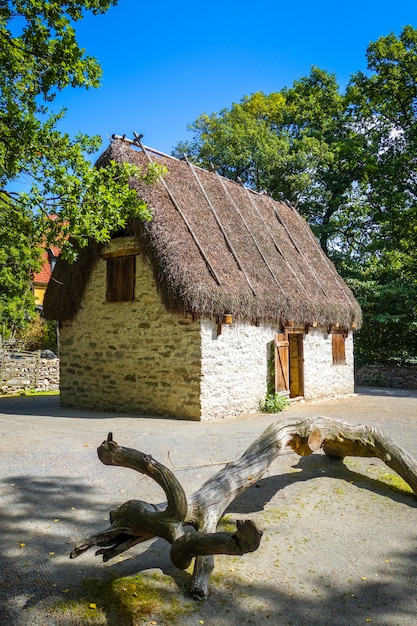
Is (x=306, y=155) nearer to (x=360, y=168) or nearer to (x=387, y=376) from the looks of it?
(x=360, y=168)

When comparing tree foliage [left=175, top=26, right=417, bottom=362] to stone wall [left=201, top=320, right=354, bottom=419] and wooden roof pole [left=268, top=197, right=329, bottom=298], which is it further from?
stone wall [left=201, top=320, right=354, bottom=419]

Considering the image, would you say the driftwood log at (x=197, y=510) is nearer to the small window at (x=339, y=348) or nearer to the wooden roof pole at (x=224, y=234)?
the wooden roof pole at (x=224, y=234)

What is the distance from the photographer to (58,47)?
7.87 metres

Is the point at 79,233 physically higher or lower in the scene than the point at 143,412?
higher

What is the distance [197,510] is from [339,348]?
11.7m

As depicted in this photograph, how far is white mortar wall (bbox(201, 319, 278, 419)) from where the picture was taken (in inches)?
403

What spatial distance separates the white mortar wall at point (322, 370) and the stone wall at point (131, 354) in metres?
4.27

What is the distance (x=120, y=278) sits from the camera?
1164 centimetres

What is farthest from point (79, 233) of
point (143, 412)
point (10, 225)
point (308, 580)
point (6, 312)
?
point (6, 312)

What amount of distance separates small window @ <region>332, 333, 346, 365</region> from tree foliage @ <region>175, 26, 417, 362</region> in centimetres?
446

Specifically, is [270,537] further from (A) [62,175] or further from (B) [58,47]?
(B) [58,47]

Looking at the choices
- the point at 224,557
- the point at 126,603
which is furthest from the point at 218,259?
the point at 126,603

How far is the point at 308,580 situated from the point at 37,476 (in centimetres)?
352

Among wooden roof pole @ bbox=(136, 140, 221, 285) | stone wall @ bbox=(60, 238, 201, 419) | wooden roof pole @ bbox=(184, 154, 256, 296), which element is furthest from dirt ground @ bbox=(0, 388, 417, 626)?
wooden roof pole @ bbox=(184, 154, 256, 296)
